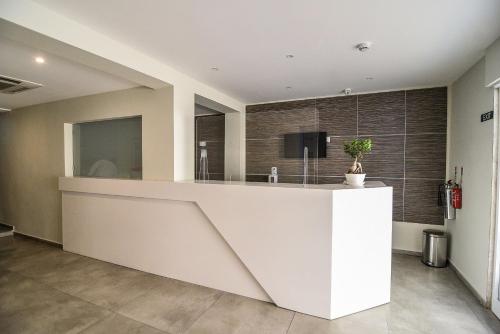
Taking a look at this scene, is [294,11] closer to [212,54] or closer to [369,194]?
[212,54]

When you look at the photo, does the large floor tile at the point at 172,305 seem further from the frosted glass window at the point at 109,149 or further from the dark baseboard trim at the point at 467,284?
the dark baseboard trim at the point at 467,284

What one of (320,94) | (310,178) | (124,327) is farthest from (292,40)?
(124,327)

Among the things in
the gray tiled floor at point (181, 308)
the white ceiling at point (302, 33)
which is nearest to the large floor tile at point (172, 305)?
the gray tiled floor at point (181, 308)

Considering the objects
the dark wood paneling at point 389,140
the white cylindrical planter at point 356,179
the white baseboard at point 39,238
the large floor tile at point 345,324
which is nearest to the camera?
the large floor tile at point 345,324

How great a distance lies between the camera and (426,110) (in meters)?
3.80

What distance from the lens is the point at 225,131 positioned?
4.51 m

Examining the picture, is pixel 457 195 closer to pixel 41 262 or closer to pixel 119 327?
pixel 119 327

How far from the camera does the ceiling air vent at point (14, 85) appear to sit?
10.9 feet

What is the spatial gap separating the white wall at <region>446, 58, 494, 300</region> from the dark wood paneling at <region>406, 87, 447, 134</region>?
254mm

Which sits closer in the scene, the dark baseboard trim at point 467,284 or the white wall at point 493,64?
the white wall at point 493,64

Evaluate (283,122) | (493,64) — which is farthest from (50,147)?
(493,64)

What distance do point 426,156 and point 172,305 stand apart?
4.03m

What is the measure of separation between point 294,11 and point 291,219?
175 centimetres

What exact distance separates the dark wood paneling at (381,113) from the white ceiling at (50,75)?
11.8ft
